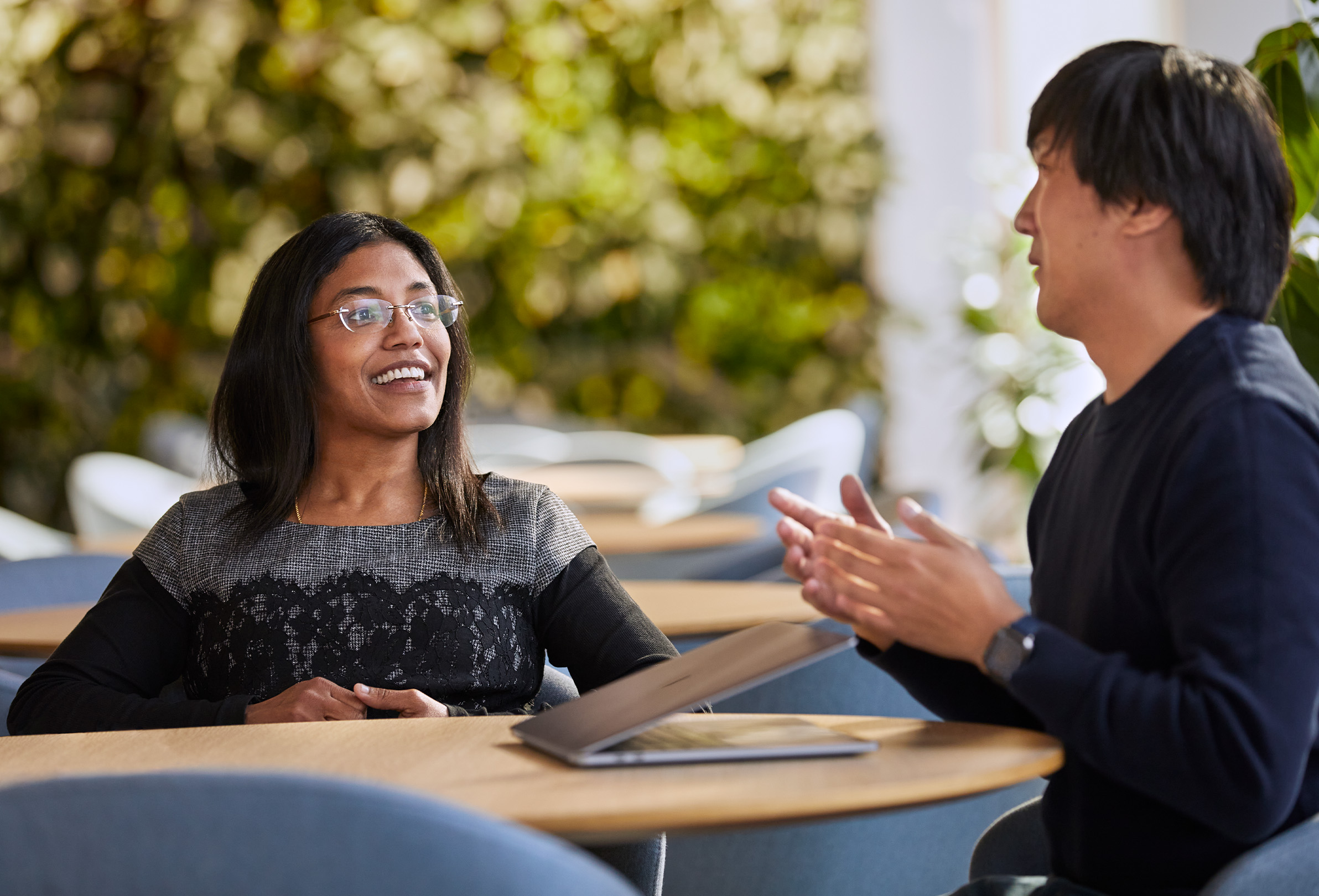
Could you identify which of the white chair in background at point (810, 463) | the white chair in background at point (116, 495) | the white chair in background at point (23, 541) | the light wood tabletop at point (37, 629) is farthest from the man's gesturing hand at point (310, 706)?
the white chair in background at point (810, 463)

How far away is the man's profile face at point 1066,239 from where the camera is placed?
1181 millimetres

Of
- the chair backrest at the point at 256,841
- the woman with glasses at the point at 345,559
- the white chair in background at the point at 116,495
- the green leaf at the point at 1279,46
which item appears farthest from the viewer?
the white chair in background at the point at 116,495

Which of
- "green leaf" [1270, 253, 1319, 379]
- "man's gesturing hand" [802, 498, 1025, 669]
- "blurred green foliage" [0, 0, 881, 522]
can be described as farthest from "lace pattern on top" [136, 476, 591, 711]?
"blurred green foliage" [0, 0, 881, 522]

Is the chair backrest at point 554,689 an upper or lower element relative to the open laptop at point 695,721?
lower

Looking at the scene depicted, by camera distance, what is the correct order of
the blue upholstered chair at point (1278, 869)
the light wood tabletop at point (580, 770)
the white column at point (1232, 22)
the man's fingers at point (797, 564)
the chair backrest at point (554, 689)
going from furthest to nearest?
the white column at point (1232, 22) → the chair backrest at point (554, 689) → the man's fingers at point (797, 564) → the blue upholstered chair at point (1278, 869) → the light wood tabletop at point (580, 770)

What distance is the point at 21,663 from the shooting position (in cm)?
238

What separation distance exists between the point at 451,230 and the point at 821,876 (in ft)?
15.9

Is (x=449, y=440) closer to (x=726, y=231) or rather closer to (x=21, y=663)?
(x=21, y=663)

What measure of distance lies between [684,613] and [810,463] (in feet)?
8.77

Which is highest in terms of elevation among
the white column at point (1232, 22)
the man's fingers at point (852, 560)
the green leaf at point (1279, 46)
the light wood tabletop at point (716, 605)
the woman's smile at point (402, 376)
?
the white column at point (1232, 22)

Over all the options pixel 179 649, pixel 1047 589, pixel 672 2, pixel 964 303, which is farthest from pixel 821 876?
pixel 672 2

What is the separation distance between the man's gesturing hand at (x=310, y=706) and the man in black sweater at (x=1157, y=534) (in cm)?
53

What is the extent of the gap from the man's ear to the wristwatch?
1.15 feet

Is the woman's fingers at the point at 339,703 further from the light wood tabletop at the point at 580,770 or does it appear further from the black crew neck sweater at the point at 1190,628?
the black crew neck sweater at the point at 1190,628
